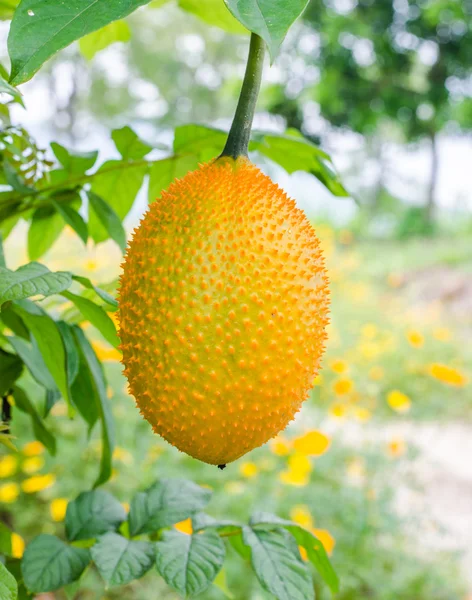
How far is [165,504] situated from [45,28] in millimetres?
462

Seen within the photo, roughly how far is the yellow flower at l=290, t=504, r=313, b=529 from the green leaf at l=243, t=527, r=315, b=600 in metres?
1.00

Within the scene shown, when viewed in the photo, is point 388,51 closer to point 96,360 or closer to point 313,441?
point 313,441

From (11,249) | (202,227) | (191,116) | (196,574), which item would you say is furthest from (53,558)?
(191,116)

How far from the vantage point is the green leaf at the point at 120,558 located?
22.0 inches

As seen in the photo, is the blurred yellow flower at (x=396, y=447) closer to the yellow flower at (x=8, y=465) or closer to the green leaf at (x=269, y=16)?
the yellow flower at (x=8, y=465)

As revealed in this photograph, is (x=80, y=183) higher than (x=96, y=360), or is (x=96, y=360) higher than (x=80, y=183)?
(x=80, y=183)

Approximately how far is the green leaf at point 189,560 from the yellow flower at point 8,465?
1297 mm

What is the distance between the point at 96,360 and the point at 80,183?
20cm

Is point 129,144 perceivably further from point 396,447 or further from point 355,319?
point 355,319

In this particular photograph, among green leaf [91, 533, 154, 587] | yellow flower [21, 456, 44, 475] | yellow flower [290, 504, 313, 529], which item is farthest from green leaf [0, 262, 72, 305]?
yellow flower [21, 456, 44, 475]

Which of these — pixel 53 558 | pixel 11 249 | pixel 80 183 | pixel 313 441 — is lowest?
pixel 11 249

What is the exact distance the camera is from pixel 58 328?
0.60m

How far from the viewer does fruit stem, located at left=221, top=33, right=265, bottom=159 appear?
44 centimetres

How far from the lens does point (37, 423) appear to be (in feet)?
2.36
